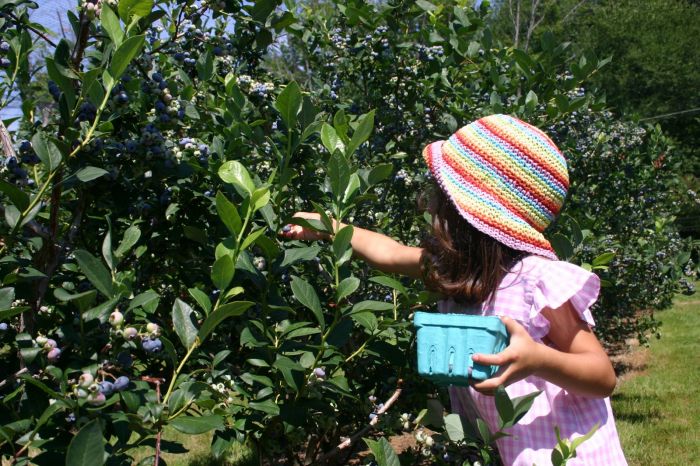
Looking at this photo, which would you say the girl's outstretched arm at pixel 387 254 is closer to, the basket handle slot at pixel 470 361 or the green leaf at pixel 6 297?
the basket handle slot at pixel 470 361

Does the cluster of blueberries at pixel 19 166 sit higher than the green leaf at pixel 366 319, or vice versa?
the cluster of blueberries at pixel 19 166

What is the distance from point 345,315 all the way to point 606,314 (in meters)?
5.00

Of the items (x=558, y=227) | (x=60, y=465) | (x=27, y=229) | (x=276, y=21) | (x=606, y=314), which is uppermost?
(x=276, y=21)

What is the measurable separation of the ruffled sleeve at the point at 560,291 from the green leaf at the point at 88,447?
2.91 feet

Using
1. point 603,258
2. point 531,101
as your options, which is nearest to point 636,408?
point 531,101

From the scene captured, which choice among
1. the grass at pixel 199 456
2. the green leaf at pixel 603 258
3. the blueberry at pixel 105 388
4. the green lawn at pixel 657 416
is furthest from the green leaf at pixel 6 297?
the grass at pixel 199 456

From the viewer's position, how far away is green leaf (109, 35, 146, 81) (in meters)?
1.09

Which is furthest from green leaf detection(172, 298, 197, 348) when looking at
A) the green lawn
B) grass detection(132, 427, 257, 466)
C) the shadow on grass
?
the shadow on grass

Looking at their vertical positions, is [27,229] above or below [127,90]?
below

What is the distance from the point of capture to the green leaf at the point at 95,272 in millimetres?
1025

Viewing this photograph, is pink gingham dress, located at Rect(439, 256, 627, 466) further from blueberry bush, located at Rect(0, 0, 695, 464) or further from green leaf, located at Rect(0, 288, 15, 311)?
green leaf, located at Rect(0, 288, 15, 311)

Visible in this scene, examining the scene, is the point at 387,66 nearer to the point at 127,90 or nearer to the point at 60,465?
the point at 127,90

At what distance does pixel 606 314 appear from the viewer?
19.1 ft

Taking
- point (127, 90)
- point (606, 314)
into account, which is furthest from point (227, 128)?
point (606, 314)
